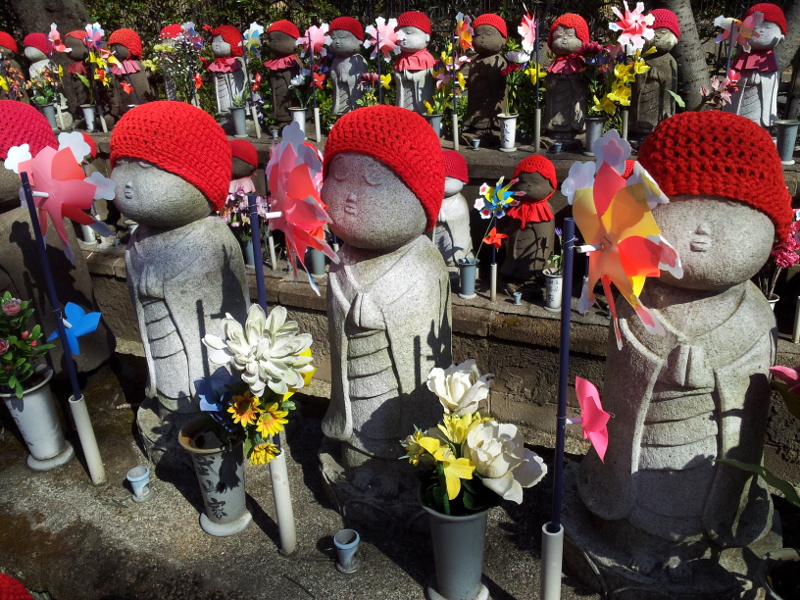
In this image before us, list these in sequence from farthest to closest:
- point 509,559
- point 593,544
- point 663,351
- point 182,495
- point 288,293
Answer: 1. point 288,293
2. point 182,495
3. point 509,559
4. point 593,544
5. point 663,351

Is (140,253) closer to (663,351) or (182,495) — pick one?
(182,495)

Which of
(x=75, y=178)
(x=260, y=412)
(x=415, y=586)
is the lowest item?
(x=415, y=586)

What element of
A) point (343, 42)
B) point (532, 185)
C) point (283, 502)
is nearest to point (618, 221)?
point (283, 502)

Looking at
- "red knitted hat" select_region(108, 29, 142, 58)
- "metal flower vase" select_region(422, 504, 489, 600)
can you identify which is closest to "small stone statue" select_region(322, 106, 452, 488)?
"metal flower vase" select_region(422, 504, 489, 600)

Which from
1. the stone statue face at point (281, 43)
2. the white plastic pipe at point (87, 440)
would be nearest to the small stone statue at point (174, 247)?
the white plastic pipe at point (87, 440)

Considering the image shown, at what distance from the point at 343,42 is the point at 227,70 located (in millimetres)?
1578

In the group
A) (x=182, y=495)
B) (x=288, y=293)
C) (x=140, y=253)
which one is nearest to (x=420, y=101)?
(x=288, y=293)

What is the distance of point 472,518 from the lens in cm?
247

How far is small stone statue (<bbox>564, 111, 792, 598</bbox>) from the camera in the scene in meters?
2.12

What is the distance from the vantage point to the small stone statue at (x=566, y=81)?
542cm

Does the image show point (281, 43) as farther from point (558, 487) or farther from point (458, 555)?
point (558, 487)

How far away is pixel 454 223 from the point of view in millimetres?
4652

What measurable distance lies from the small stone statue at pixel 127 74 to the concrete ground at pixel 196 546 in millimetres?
5291

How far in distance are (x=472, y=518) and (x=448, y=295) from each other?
3.10 ft
